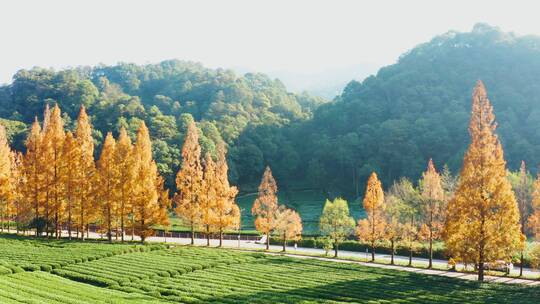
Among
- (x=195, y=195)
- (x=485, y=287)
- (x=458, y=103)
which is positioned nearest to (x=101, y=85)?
(x=458, y=103)

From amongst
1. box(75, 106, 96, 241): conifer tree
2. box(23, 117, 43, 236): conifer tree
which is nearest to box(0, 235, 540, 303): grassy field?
box(75, 106, 96, 241): conifer tree

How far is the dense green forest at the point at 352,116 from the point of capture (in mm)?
102875

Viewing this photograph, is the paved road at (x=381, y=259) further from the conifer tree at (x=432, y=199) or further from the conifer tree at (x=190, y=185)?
the conifer tree at (x=190, y=185)

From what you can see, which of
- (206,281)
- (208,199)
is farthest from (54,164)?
(206,281)

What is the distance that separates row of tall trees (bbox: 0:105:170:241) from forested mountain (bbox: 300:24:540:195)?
61421 millimetres

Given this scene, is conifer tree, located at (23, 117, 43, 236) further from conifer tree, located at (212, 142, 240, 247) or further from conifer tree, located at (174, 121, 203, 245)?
conifer tree, located at (212, 142, 240, 247)

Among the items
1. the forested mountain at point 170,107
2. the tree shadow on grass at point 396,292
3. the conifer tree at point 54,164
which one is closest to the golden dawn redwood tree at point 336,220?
the tree shadow on grass at point 396,292

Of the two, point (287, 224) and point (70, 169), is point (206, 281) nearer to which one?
point (287, 224)

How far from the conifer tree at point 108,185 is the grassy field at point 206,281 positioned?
7.24 metres

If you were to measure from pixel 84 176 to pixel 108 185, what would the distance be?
378cm

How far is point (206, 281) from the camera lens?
33156 mm

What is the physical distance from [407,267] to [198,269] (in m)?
19.4

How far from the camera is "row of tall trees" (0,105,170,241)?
5162 cm

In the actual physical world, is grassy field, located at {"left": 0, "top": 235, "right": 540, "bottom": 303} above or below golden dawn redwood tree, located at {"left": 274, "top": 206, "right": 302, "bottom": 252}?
below
